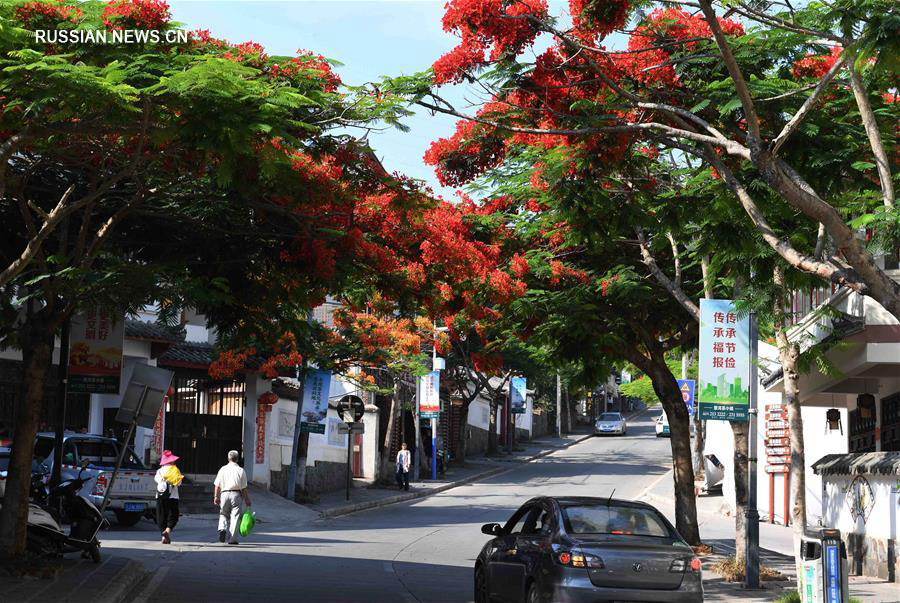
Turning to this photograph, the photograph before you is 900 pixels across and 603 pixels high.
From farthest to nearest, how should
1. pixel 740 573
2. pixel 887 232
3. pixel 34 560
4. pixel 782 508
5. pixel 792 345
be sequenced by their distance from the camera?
pixel 782 508
pixel 740 573
pixel 792 345
pixel 34 560
pixel 887 232

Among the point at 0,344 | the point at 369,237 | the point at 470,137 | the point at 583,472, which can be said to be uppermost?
the point at 470,137

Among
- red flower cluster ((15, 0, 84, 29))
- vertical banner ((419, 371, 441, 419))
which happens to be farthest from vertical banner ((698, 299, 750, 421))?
vertical banner ((419, 371, 441, 419))

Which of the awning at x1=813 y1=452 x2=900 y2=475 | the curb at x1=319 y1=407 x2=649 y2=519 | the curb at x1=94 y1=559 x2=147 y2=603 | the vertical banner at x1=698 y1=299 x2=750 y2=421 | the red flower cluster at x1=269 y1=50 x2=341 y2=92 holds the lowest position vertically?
the curb at x1=319 y1=407 x2=649 y2=519

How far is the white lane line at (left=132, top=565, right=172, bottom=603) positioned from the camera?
14109 mm

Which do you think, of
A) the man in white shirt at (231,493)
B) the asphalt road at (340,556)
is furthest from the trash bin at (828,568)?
the man in white shirt at (231,493)

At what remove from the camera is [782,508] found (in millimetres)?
30672

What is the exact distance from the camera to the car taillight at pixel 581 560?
37.4 ft

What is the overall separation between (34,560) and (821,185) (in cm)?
1056

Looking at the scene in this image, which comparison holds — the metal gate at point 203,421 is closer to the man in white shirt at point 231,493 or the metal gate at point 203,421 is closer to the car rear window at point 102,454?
the car rear window at point 102,454

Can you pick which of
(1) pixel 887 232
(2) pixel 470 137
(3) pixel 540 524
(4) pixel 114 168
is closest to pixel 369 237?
(2) pixel 470 137

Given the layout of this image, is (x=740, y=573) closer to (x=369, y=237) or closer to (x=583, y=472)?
(x=369, y=237)

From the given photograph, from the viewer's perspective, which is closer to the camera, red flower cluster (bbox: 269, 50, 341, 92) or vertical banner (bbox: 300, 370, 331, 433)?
red flower cluster (bbox: 269, 50, 341, 92)

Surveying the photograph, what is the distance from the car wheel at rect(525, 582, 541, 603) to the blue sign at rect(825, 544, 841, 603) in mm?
2806

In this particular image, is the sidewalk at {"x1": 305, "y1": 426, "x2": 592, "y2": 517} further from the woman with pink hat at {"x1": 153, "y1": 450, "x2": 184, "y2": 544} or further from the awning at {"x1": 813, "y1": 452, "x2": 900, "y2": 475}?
the awning at {"x1": 813, "y1": 452, "x2": 900, "y2": 475}
